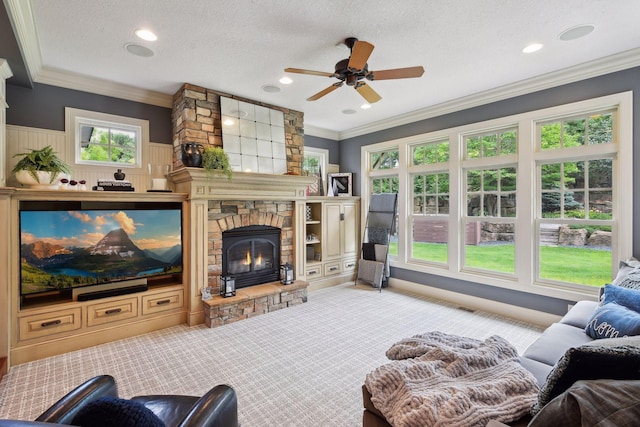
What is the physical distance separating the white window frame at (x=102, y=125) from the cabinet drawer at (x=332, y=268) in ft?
10.5

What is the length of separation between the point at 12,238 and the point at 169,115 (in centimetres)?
222

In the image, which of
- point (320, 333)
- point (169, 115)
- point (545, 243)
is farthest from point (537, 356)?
point (169, 115)

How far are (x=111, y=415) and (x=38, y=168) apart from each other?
3.24 metres

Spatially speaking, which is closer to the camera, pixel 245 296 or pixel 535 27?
pixel 535 27

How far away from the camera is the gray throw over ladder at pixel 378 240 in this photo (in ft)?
16.7

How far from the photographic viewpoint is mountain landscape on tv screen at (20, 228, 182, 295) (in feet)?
9.31

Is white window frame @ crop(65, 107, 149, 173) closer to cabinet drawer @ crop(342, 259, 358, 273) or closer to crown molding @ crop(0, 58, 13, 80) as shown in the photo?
crown molding @ crop(0, 58, 13, 80)

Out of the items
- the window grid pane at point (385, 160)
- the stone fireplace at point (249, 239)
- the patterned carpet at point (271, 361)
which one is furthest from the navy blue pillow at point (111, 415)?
the window grid pane at point (385, 160)

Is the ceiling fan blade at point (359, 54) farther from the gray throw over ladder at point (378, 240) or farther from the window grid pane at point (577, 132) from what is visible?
the gray throw over ladder at point (378, 240)

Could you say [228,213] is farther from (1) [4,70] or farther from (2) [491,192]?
(2) [491,192]

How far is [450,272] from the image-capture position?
14.5 feet

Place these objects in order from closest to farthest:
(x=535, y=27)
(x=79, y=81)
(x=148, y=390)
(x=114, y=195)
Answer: (x=148, y=390), (x=535, y=27), (x=114, y=195), (x=79, y=81)

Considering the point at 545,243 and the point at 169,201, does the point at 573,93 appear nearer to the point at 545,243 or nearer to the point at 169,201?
the point at 545,243

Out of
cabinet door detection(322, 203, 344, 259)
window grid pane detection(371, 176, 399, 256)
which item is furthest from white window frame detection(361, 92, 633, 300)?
cabinet door detection(322, 203, 344, 259)
